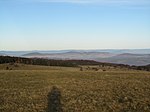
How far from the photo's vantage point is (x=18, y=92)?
1139 inches

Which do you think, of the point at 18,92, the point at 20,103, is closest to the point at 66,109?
the point at 20,103

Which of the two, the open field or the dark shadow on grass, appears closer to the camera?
the dark shadow on grass

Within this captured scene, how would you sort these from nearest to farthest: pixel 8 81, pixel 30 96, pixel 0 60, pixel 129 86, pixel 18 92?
pixel 30 96
pixel 18 92
pixel 129 86
pixel 8 81
pixel 0 60

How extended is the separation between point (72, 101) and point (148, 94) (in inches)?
297

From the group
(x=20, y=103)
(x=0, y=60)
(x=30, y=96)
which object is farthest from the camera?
(x=0, y=60)

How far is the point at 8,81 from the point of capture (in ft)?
116

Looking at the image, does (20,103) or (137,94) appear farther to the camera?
(137,94)

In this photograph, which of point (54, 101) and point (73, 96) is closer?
point (54, 101)

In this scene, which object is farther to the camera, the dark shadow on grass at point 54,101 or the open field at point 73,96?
the open field at point 73,96

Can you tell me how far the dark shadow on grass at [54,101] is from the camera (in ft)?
73.2

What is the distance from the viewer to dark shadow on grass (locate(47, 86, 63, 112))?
22.3m

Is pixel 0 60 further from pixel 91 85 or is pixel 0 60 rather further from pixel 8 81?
pixel 91 85

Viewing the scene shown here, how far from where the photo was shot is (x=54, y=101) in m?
24.9

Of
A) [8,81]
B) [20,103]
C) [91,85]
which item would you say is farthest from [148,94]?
Result: [8,81]
